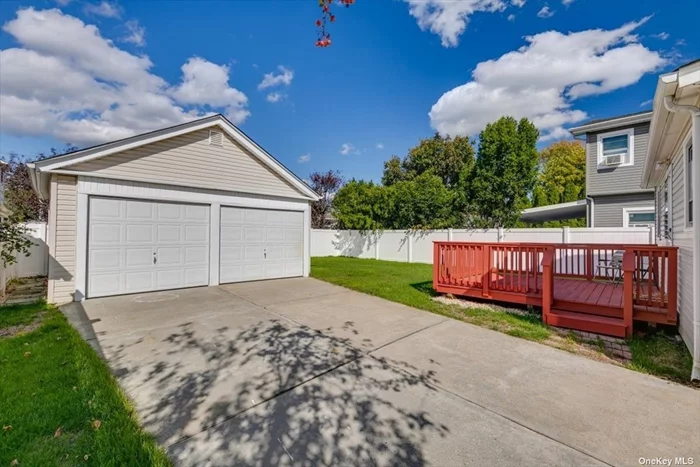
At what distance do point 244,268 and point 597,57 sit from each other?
15.1m

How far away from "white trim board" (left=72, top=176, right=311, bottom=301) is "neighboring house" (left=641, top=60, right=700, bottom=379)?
8753 mm

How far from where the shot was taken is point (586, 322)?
15.8ft

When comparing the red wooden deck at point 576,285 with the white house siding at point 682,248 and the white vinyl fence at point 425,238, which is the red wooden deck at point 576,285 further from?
the white vinyl fence at point 425,238

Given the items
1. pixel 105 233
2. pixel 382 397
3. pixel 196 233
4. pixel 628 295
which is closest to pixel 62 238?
pixel 105 233

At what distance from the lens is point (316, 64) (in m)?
9.95

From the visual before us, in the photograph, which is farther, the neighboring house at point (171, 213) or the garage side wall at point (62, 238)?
the neighboring house at point (171, 213)

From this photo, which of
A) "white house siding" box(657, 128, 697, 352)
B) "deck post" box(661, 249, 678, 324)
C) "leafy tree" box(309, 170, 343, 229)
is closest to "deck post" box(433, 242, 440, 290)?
"deck post" box(661, 249, 678, 324)

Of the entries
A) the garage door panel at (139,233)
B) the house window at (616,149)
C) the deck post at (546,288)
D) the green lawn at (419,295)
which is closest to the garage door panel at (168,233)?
the garage door panel at (139,233)

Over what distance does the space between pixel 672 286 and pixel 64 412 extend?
7347mm

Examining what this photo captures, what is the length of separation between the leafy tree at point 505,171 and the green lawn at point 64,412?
14416mm

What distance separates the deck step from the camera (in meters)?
4.56

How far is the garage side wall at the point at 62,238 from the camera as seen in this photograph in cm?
647

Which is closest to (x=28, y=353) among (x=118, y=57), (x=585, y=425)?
(x=585, y=425)

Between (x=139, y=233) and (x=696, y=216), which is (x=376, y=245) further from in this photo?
(x=696, y=216)
